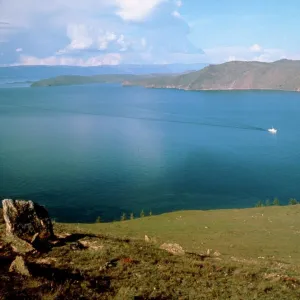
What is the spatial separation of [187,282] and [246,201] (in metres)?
42.7

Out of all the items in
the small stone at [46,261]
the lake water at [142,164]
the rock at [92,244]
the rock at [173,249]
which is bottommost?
the lake water at [142,164]

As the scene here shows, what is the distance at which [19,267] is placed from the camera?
9781 millimetres

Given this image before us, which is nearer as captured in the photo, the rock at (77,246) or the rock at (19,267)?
the rock at (19,267)

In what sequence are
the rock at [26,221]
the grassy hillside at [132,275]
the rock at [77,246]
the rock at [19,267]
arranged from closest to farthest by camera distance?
the grassy hillside at [132,275] < the rock at [19,267] < the rock at [77,246] < the rock at [26,221]

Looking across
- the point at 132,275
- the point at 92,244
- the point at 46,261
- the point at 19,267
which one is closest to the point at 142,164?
the point at 92,244

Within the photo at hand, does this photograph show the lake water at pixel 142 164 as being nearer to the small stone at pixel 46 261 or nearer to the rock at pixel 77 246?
the rock at pixel 77 246

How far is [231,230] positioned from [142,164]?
4133 centimetres

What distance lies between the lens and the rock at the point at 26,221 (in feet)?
42.0

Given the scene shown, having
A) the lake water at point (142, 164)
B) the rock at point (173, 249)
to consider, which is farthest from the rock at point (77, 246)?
the lake water at point (142, 164)

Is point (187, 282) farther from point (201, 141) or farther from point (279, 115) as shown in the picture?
point (279, 115)

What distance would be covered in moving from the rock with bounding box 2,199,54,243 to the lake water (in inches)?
1199

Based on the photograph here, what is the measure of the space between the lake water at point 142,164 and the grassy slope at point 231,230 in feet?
49.5

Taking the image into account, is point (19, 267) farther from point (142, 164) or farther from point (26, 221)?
point (142, 164)

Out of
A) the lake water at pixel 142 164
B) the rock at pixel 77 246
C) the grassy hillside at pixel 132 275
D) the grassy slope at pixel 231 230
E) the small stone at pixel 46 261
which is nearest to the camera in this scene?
the grassy hillside at pixel 132 275
